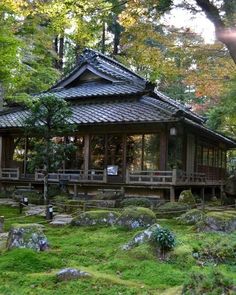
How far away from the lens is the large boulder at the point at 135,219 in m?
11.5

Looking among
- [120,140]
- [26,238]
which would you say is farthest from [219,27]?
[120,140]

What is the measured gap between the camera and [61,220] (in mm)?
13383

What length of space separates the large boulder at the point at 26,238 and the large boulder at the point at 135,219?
3.18m

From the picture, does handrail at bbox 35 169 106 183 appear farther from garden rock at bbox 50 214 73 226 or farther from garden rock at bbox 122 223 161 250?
garden rock at bbox 122 223 161 250

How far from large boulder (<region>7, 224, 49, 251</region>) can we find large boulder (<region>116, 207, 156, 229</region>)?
10.4 feet

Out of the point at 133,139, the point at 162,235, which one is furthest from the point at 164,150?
the point at 162,235

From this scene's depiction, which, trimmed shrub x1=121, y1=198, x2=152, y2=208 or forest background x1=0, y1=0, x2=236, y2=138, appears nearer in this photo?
forest background x1=0, y1=0, x2=236, y2=138

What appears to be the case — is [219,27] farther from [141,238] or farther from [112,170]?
[112,170]

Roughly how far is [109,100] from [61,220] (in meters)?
11.7

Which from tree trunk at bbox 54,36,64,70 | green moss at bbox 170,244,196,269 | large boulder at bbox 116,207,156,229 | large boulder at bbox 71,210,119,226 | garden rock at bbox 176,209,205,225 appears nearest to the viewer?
green moss at bbox 170,244,196,269

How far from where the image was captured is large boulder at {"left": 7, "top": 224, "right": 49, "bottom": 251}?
8531 millimetres

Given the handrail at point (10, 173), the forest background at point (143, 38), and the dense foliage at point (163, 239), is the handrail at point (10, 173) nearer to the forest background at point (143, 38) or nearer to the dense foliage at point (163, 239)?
the forest background at point (143, 38)

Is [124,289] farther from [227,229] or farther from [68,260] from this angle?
[227,229]

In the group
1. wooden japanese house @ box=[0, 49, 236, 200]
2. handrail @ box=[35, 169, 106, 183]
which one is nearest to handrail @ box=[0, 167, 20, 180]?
wooden japanese house @ box=[0, 49, 236, 200]
